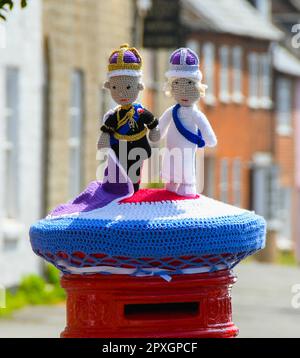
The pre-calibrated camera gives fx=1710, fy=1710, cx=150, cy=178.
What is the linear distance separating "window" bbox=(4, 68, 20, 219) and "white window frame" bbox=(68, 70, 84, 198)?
3.16 metres

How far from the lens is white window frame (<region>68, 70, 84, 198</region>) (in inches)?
936

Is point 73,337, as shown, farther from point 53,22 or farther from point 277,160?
point 277,160

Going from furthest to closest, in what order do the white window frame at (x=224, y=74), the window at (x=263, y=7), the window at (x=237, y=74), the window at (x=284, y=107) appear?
the window at (x=284, y=107) → the window at (x=263, y=7) → the window at (x=237, y=74) → the white window frame at (x=224, y=74)

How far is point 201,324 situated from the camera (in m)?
6.32

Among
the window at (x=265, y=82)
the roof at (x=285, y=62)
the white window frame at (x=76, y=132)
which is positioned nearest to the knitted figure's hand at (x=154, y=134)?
the white window frame at (x=76, y=132)

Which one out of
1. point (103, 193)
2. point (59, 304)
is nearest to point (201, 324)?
point (103, 193)

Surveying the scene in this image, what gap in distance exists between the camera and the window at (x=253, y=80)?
4266 cm

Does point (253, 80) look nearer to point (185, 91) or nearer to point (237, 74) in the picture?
point (237, 74)

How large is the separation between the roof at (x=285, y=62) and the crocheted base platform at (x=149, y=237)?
3877 centimetres

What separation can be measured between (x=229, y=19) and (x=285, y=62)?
5.05 metres

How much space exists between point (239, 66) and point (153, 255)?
3610cm

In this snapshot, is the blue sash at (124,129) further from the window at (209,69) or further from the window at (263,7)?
the window at (263,7)

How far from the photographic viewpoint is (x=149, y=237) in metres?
6.05

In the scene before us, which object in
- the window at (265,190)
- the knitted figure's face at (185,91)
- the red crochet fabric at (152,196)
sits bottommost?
the red crochet fabric at (152,196)
